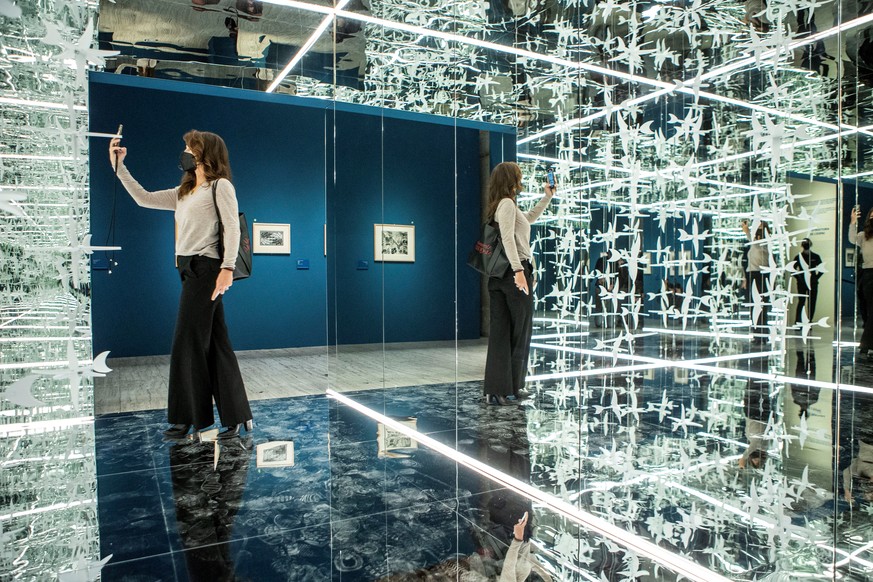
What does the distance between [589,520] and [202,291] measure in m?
2.19

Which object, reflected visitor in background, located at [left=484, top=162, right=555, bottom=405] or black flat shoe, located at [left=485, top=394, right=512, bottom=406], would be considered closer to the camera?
reflected visitor in background, located at [left=484, top=162, right=555, bottom=405]

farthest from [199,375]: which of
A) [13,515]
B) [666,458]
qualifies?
[666,458]

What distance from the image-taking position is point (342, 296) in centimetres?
438

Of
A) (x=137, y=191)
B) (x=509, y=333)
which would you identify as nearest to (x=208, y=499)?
(x=509, y=333)

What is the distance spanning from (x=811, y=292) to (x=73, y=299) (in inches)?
102

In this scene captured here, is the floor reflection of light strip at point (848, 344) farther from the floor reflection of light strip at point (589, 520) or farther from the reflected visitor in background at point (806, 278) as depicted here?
the floor reflection of light strip at point (589, 520)

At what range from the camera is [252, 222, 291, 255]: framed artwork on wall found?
290 inches

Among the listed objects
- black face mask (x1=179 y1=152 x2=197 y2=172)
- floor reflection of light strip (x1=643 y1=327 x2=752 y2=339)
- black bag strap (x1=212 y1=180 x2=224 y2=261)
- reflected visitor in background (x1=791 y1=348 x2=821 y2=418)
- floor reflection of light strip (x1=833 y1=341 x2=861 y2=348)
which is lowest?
reflected visitor in background (x1=791 y1=348 x2=821 y2=418)

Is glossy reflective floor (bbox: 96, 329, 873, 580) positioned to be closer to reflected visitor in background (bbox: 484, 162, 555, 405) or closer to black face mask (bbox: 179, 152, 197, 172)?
reflected visitor in background (bbox: 484, 162, 555, 405)

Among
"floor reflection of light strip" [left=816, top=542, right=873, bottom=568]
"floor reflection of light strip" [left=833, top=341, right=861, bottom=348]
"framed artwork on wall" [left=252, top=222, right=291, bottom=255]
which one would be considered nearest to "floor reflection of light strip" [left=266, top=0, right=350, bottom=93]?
"framed artwork on wall" [left=252, top=222, right=291, bottom=255]

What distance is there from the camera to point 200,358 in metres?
3.04

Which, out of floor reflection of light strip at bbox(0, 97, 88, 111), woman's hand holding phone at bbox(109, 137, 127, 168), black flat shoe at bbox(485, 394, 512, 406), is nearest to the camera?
floor reflection of light strip at bbox(0, 97, 88, 111)

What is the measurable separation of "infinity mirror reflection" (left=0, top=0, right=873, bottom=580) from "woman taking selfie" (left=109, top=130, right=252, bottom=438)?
184 millimetres

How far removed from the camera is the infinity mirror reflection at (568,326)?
1483 millimetres
